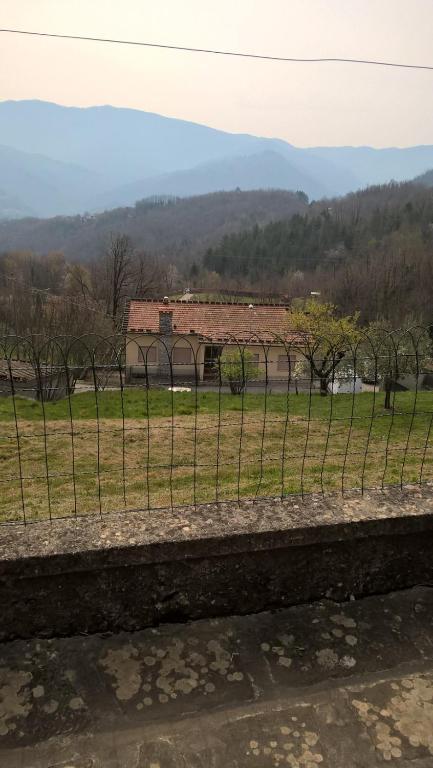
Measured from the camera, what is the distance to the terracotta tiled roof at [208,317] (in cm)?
3244

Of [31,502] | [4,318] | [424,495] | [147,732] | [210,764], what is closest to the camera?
[210,764]

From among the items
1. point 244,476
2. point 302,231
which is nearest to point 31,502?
point 244,476

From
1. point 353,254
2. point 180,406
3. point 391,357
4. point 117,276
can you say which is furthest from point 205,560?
point 353,254

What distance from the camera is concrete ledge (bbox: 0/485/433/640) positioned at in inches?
99.2

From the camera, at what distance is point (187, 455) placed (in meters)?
8.60

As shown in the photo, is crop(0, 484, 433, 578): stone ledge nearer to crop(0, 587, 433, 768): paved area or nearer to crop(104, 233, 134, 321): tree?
crop(0, 587, 433, 768): paved area

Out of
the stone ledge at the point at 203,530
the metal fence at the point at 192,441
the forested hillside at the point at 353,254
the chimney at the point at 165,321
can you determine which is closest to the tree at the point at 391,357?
the metal fence at the point at 192,441

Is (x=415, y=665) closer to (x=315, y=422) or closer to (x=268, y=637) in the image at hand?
(x=268, y=637)

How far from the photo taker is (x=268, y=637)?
2613mm

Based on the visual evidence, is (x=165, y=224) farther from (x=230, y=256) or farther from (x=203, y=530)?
(x=203, y=530)

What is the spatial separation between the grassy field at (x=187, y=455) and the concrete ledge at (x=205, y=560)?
1.03ft

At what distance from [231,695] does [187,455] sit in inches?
251

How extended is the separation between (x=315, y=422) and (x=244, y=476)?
520cm

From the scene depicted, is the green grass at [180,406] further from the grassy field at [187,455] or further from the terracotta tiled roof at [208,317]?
the terracotta tiled roof at [208,317]
